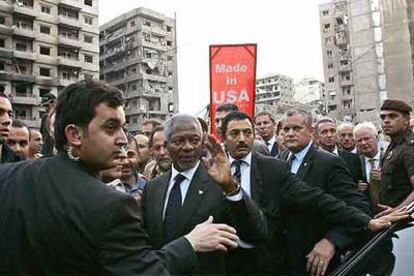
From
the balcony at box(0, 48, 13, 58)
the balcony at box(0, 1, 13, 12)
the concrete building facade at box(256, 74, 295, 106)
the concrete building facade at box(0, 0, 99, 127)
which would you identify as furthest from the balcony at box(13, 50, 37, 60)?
the concrete building facade at box(256, 74, 295, 106)

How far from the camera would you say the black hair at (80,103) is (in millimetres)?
1665

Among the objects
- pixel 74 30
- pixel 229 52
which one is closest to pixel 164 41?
pixel 74 30

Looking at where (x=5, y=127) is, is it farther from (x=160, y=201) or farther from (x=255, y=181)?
(x=255, y=181)

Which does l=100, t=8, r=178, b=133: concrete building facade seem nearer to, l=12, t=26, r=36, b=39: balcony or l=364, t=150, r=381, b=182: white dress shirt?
l=12, t=26, r=36, b=39: balcony

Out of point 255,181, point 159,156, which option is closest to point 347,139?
point 159,156

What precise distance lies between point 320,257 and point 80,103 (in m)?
1.90

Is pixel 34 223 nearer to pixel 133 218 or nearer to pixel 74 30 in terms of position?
pixel 133 218

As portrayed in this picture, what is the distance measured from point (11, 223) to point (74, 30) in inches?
1841

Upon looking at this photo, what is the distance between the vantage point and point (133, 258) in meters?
1.53

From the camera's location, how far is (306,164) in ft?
11.3

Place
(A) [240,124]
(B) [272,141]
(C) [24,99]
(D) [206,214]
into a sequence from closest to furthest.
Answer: (D) [206,214]
(A) [240,124]
(B) [272,141]
(C) [24,99]

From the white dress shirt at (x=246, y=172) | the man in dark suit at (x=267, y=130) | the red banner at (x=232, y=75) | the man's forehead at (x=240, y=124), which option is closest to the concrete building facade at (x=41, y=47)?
the man in dark suit at (x=267, y=130)

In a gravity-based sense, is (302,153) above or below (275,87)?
below

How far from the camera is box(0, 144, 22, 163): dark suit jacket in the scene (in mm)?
3822
